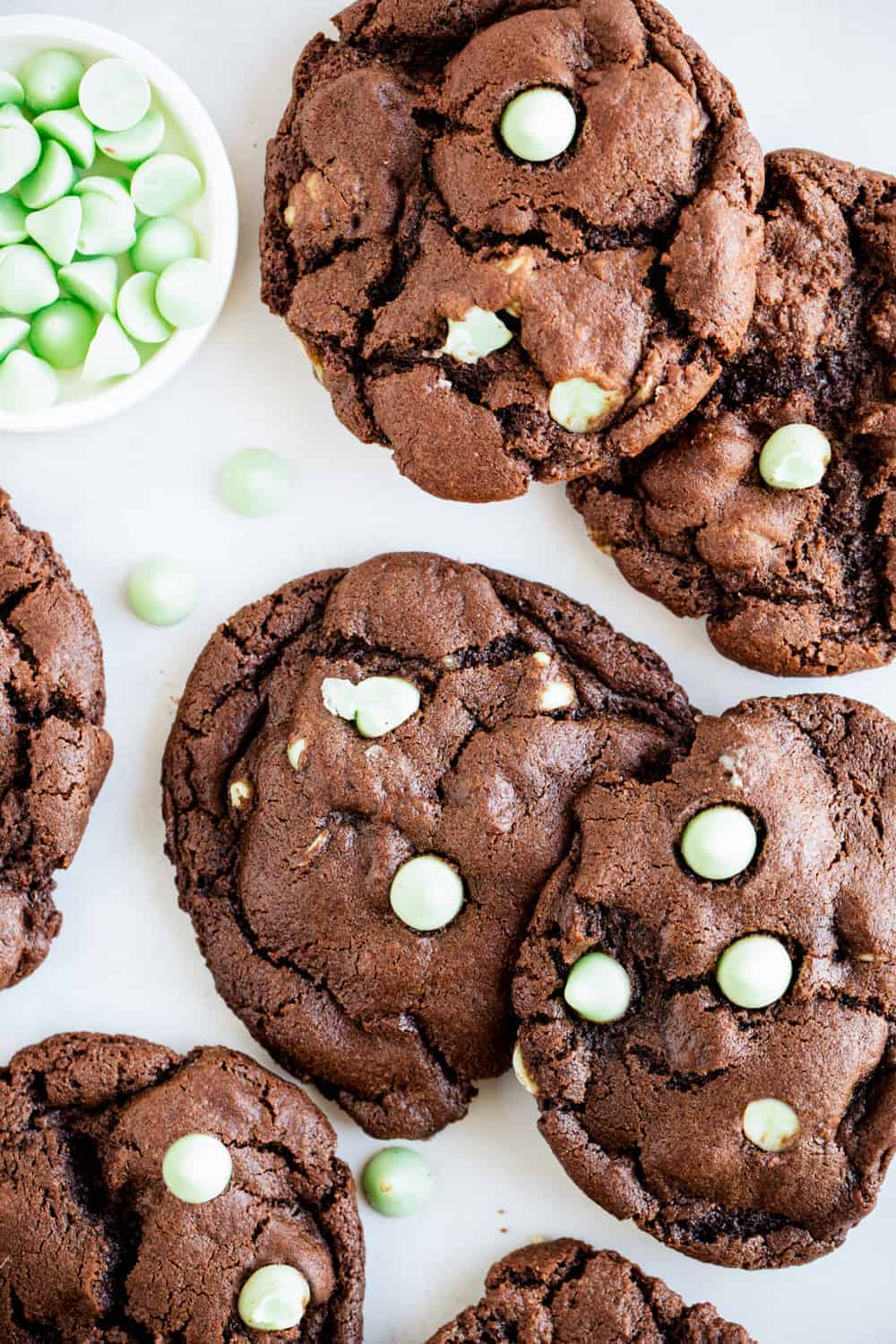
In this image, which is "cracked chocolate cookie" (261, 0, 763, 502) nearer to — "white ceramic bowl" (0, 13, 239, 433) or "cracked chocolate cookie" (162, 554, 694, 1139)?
"white ceramic bowl" (0, 13, 239, 433)

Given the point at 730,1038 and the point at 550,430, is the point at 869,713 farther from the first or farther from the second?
the point at 550,430

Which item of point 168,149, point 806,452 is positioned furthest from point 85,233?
point 806,452

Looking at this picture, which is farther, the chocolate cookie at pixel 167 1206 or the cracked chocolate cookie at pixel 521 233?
the chocolate cookie at pixel 167 1206

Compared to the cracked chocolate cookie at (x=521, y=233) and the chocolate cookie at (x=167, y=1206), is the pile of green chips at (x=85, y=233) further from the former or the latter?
the chocolate cookie at (x=167, y=1206)

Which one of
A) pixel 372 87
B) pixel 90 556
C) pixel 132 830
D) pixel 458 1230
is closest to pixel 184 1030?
pixel 132 830

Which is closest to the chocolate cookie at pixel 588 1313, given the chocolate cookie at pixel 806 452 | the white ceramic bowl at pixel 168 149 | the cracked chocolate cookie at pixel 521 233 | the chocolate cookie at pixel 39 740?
the chocolate cookie at pixel 39 740

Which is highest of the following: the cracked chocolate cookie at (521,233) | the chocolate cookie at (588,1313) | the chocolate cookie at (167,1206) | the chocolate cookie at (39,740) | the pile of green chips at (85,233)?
the cracked chocolate cookie at (521,233)

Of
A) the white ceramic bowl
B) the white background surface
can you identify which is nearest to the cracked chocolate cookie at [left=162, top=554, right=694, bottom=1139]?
the white background surface

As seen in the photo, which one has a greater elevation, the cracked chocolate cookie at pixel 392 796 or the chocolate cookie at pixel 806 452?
the chocolate cookie at pixel 806 452
